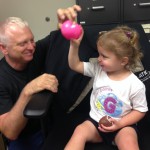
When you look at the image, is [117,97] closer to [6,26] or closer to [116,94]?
[116,94]

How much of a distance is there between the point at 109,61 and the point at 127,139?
355 mm

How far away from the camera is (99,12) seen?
7.92 ft

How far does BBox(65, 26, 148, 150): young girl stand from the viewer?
120cm

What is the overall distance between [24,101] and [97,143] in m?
0.40

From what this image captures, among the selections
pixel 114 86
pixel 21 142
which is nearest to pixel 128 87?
pixel 114 86

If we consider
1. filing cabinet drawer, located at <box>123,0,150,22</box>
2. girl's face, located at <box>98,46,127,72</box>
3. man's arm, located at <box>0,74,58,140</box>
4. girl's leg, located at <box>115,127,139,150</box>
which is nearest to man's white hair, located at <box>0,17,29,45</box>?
man's arm, located at <box>0,74,58,140</box>

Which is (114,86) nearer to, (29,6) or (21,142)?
(21,142)

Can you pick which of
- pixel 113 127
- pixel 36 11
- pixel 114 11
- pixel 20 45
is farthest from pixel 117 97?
pixel 36 11

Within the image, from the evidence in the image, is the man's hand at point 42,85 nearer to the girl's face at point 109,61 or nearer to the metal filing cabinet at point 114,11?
the girl's face at point 109,61

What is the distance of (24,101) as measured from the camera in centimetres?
126

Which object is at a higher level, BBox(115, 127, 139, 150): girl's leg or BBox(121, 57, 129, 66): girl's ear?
BBox(121, 57, 129, 66): girl's ear

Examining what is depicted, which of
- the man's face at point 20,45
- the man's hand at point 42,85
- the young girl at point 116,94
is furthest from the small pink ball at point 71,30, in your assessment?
the man's face at point 20,45

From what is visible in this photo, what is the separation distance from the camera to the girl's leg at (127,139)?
1.14 metres

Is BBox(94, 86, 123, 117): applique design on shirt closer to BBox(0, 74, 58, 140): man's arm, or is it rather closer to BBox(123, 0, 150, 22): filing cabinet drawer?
BBox(0, 74, 58, 140): man's arm
